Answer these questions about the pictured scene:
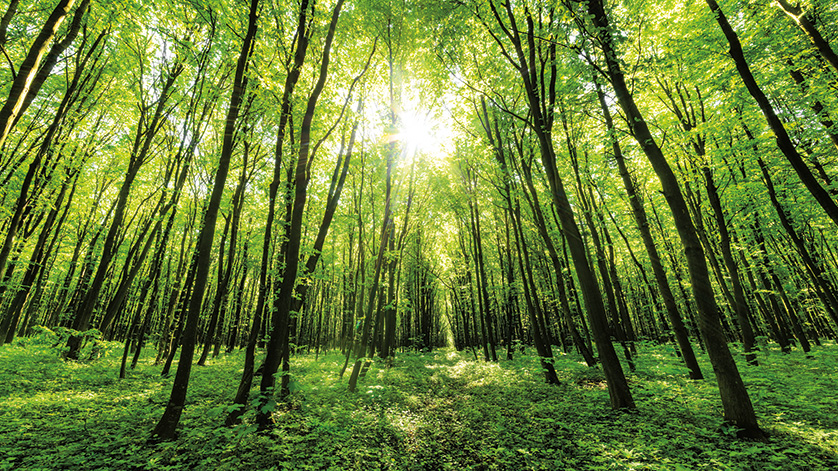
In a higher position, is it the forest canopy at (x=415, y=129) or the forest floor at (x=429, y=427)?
the forest canopy at (x=415, y=129)

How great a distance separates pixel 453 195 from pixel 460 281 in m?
13.4

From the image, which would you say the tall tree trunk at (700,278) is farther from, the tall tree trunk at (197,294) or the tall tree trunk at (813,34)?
the tall tree trunk at (197,294)

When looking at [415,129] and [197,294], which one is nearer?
[197,294]

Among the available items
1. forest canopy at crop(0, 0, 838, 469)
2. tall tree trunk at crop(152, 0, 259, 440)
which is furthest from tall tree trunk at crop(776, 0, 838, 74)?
tall tree trunk at crop(152, 0, 259, 440)

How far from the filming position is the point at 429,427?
23.3 feet

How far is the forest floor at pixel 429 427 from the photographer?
4.54m

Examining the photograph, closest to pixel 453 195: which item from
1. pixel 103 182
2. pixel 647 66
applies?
pixel 647 66

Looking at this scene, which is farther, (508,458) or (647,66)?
(647,66)

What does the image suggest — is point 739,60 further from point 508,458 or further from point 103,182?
point 103,182

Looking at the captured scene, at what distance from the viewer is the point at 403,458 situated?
18.1 ft

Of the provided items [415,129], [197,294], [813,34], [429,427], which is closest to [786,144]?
[813,34]

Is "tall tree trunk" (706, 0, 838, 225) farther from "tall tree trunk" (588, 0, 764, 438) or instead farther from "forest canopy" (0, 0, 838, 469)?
"tall tree trunk" (588, 0, 764, 438)

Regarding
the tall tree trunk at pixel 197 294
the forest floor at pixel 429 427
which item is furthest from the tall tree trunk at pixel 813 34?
the tall tree trunk at pixel 197 294

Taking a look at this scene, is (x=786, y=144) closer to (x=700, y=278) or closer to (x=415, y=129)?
(x=700, y=278)
